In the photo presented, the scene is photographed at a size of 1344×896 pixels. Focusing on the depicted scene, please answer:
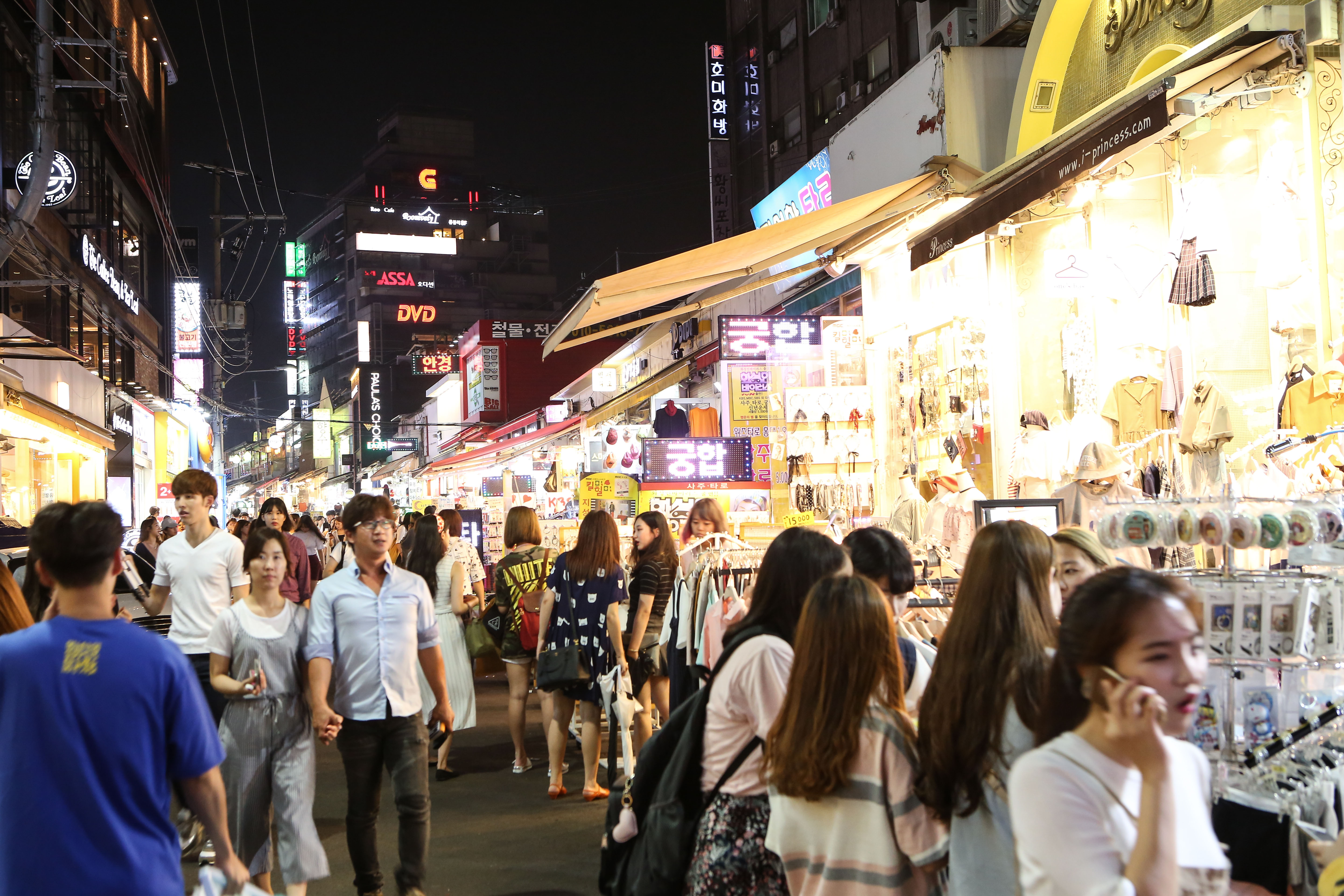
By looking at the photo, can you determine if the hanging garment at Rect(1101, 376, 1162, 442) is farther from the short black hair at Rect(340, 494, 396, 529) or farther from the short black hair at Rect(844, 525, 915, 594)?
the short black hair at Rect(340, 494, 396, 529)

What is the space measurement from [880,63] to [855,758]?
1021 inches

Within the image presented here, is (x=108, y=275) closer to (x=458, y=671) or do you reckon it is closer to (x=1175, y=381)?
(x=458, y=671)

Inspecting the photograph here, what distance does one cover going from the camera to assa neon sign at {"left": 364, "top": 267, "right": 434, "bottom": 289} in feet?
321

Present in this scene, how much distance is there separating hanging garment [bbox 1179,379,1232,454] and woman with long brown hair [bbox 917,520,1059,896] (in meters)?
4.82

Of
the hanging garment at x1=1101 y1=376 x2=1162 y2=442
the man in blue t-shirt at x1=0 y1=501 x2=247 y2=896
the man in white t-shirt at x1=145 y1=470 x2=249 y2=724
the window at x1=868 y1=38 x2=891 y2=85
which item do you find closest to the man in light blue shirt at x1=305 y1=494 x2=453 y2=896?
the man in white t-shirt at x1=145 y1=470 x2=249 y2=724

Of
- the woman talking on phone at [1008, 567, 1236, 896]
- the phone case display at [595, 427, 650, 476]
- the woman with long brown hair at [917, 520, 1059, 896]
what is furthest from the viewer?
the phone case display at [595, 427, 650, 476]

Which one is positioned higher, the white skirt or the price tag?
the price tag

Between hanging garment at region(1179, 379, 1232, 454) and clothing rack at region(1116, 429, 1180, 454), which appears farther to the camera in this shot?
clothing rack at region(1116, 429, 1180, 454)

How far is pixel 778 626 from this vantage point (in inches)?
133

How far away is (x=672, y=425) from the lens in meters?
14.3

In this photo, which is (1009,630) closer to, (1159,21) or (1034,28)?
(1159,21)

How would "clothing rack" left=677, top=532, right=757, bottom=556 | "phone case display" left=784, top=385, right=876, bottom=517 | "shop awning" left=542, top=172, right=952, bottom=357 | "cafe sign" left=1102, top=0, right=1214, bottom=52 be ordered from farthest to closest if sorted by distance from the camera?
"phone case display" left=784, top=385, right=876, bottom=517 → "shop awning" left=542, top=172, right=952, bottom=357 → "cafe sign" left=1102, top=0, right=1214, bottom=52 → "clothing rack" left=677, top=532, right=757, bottom=556

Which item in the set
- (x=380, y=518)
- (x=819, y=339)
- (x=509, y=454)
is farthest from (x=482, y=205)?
(x=380, y=518)

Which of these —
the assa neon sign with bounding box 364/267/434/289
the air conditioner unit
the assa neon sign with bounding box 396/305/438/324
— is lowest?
the air conditioner unit
